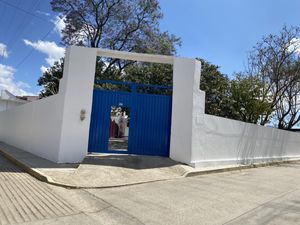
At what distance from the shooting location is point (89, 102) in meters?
10.0

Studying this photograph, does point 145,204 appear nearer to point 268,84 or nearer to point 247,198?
point 247,198

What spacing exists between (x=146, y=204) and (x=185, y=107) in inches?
203

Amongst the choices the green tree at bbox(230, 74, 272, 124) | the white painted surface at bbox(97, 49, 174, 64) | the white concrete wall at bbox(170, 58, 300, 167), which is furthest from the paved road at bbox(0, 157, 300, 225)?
the green tree at bbox(230, 74, 272, 124)

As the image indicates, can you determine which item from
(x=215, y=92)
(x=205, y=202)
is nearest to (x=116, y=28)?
(x=215, y=92)

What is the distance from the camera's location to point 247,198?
23.4 feet

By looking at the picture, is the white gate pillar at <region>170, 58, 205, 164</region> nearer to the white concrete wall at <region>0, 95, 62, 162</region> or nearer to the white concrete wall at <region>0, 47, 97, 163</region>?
the white concrete wall at <region>0, 47, 97, 163</region>

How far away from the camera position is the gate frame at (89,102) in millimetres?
9789

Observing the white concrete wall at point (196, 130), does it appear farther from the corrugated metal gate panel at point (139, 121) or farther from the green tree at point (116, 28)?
the green tree at point (116, 28)

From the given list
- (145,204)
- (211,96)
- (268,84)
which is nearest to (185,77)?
(145,204)

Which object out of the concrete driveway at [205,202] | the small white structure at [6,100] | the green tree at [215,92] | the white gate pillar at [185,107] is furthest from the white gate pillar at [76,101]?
the small white structure at [6,100]

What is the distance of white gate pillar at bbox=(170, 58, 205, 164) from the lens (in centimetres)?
1030

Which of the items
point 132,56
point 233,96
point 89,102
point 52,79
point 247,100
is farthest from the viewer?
point 52,79

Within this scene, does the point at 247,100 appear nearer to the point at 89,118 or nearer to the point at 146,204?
the point at 89,118

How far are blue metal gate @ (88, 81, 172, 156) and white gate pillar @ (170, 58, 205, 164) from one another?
381mm
